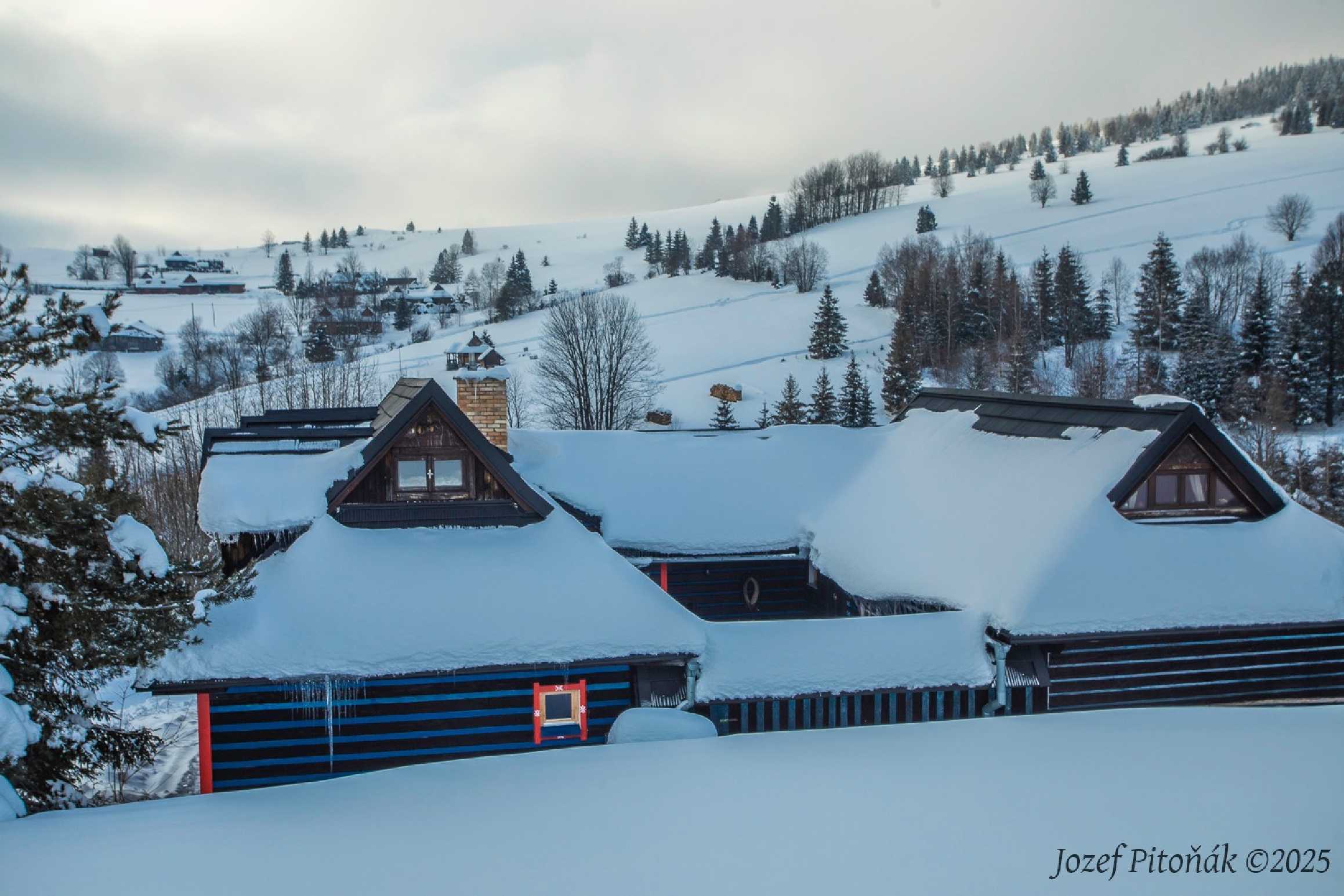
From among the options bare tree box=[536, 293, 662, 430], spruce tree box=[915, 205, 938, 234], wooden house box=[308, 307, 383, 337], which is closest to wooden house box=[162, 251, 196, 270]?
wooden house box=[308, 307, 383, 337]

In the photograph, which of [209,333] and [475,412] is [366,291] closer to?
[209,333]

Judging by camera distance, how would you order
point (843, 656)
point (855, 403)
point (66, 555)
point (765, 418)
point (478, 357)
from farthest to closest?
point (855, 403) < point (765, 418) < point (478, 357) < point (843, 656) < point (66, 555)

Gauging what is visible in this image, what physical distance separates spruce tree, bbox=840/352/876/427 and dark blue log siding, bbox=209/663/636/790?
3980cm

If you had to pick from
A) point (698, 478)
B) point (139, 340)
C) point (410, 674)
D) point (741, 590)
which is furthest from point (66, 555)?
point (139, 340)

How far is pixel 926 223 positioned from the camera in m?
96.7

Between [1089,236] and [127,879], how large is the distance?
88750mm

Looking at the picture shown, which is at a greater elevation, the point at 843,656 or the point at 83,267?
the point at 83,267

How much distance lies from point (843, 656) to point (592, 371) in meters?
34.9

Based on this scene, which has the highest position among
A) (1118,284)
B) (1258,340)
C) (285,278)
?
(285,278)

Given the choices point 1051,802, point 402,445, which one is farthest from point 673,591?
point 1051,802

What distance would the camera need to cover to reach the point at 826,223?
113688mm

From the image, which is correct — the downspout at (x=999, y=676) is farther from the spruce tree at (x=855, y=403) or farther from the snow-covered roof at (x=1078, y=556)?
the spruce tree at (x=855, y=403)

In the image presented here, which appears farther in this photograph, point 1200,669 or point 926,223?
point 926,223

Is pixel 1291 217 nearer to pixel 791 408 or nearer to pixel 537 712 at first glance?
pixel 791 408
